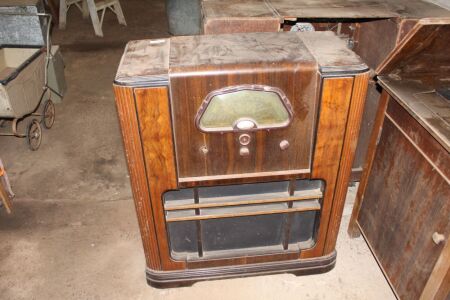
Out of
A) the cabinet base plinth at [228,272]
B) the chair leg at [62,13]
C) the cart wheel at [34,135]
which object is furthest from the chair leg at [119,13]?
the cabinet base plinth at [228,272]

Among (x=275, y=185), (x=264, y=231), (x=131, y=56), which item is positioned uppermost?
(x=131, y=56)

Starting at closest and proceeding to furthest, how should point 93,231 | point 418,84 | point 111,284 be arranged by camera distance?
point 418,84 < point 111,284 < point 93,231

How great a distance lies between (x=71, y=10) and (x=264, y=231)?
6.63 m

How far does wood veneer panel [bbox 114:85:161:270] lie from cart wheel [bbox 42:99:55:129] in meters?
2.14

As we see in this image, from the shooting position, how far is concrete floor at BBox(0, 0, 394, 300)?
6.92 feet

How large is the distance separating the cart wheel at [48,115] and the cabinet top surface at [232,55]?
219cm

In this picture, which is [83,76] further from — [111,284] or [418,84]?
[418,84]

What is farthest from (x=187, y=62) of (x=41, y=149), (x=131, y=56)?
(x=41, y=149)

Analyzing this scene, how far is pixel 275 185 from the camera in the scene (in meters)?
1.79

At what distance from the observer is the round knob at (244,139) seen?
154 centimetres

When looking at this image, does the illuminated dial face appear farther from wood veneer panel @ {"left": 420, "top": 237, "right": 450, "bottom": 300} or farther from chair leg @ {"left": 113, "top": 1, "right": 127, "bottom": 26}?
chair leg @ {"left": 113, "top": 1, "right": 127, "bottom": 26}

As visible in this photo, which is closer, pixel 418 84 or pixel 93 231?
pixel 418 84

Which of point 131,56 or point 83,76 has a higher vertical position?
point 131,56

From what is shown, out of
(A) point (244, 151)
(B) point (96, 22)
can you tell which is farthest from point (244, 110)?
(B) point (96, 22)
